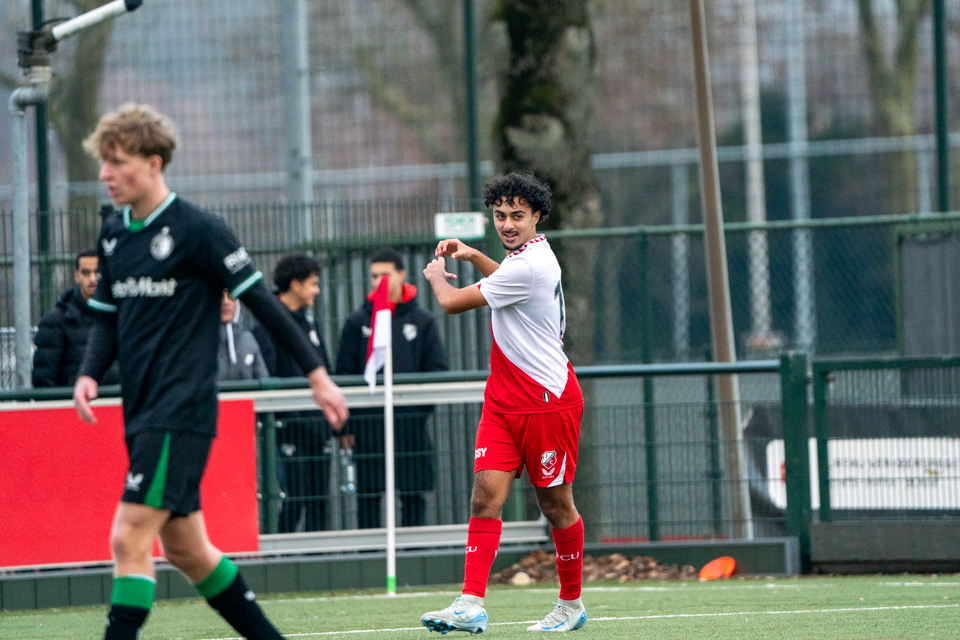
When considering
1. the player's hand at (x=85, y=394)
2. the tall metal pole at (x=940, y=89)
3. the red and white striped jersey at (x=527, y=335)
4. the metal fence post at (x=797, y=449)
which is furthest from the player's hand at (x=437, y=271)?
the tall metal pole at (x=940, y=89)

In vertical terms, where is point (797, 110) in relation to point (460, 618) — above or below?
above

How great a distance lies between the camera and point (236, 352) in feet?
30.8

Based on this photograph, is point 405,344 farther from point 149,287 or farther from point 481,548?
point 149,287

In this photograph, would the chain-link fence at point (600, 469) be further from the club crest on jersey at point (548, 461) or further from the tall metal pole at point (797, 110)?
the tall metal pole at point (797, 110)

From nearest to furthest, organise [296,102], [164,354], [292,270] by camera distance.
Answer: [164,354], [292,270], [296,102]

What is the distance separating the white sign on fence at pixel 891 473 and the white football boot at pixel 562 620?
3139 mm

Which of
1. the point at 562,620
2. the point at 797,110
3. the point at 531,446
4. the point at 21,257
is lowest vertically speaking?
the point at 562,620

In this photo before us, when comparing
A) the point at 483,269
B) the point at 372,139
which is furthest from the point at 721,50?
the point at 483,269

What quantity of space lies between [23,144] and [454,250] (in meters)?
4.50

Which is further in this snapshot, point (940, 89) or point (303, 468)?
point (940, 89)

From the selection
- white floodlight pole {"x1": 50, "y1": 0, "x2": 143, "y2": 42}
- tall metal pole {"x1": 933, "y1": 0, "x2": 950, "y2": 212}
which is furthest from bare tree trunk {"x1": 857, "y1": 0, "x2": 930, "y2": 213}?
white floodlight pole {"x1": 50, "y1": 0, "x2": 143, "y2": 42}

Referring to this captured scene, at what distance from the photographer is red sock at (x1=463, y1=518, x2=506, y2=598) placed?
19.8 ft

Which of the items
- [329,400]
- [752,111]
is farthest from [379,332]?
[752,111]

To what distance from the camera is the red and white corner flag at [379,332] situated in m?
8.75
